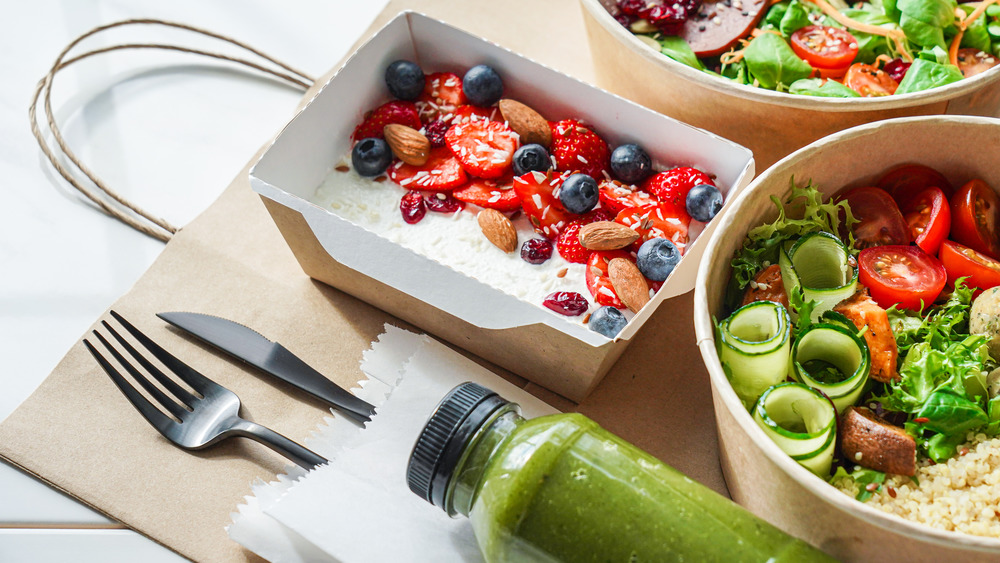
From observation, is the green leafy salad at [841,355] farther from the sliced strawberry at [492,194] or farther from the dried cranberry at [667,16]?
the dried cranberry at [667,16]

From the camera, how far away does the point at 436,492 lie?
3.01 ft

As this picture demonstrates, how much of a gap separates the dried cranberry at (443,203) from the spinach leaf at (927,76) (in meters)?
0.71

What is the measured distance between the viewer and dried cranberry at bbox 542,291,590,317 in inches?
45.8

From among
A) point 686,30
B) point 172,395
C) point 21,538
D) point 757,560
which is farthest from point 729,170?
point 21,538

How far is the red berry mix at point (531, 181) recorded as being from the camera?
1.22 m

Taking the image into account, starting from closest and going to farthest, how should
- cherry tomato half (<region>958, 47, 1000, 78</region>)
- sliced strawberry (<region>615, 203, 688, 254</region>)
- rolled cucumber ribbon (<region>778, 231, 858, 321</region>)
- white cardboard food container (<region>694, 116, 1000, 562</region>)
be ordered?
white cardboard food container (<region>694, 116, 1000, 562</region>), rolled cucumber ribbon (<region>778, 231, 858, 321</region>), sliced strawberry (<region>615, 203, 688, 254</region>), cherry tomato half (<region>958, 47, 1000, 78</region>)

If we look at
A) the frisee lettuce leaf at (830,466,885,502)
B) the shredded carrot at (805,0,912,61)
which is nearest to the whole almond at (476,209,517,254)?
the frisee lettuce leaf at (830,466,885,502)

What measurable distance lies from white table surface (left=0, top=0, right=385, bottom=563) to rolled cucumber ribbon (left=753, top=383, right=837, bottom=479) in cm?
85

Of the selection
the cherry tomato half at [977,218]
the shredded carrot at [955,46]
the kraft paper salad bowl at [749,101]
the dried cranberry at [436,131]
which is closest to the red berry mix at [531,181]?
the dried cranberry at [436,131]

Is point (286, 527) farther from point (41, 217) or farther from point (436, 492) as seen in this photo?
point (41, 217)

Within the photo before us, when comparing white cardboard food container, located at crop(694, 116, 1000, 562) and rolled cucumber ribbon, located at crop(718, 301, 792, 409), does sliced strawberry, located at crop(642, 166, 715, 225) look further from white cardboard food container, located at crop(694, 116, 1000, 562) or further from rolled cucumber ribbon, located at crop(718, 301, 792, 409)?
rolled cucumber ribbon, located at crop(718, 301, 792, 409)

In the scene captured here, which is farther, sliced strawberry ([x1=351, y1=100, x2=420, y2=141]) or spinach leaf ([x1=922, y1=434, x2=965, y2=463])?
sliced strawberry ([x1=351, y1=100, x2=420, y2=141])

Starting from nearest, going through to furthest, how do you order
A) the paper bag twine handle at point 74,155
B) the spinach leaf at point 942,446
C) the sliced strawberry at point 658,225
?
the spinach leaf at point 942,446 < the sliced strawberry at point 658,225 < the paper bag twine handle at point 74,155

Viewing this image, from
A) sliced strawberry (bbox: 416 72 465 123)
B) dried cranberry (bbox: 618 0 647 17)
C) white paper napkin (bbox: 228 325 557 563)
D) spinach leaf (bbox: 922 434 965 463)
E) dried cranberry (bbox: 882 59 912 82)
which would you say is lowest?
white paper napkin (bbox: 228 325 557 563)
